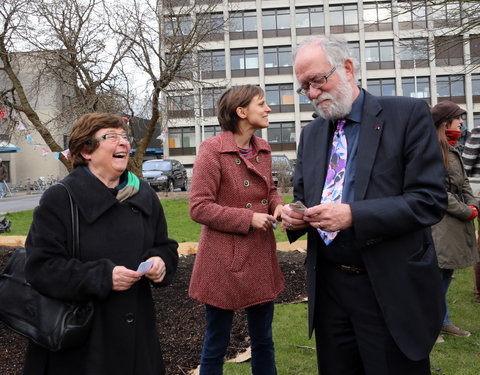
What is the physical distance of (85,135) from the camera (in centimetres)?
252

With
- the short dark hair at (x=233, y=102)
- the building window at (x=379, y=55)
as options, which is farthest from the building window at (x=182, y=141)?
the short dark hair at (x=233, y=102)

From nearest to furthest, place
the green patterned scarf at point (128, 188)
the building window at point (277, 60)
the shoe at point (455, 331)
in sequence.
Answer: the green patterned scarf at point (128, 188)
the shoe at point (455, 331)
the building window at point (277, 60)

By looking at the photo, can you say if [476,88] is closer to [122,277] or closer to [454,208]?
[454,208]

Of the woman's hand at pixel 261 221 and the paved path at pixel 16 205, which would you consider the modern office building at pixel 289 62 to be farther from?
the woman's hand at pixel 261 221

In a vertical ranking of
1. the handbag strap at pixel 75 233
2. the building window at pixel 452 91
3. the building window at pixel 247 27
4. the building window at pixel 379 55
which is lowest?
the handbag strap at pixel 75 233

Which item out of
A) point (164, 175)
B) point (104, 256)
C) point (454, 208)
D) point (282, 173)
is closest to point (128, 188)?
point (104, 256)

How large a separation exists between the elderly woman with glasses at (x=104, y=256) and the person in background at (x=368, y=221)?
31.0 inches

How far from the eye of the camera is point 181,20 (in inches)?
418

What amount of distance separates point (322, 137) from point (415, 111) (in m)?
0.50

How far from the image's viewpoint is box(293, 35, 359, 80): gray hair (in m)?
2.27

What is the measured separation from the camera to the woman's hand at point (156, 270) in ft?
7.91

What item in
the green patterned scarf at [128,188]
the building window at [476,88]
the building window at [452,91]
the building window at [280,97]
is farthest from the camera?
the building window at [280,97]

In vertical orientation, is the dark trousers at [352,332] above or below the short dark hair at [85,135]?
below

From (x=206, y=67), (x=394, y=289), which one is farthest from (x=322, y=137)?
(x=206, y=67)
